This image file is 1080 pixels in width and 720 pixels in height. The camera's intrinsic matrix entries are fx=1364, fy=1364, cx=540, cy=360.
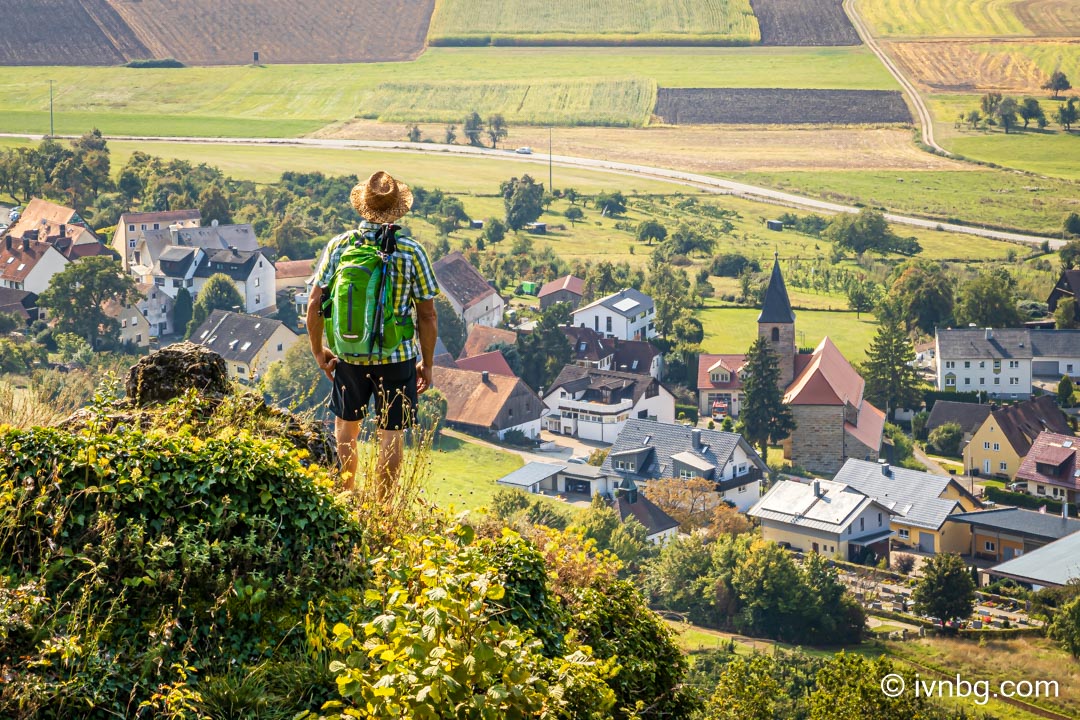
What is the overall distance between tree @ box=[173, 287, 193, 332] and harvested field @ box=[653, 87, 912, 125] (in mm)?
66696

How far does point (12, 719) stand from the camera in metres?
4.98

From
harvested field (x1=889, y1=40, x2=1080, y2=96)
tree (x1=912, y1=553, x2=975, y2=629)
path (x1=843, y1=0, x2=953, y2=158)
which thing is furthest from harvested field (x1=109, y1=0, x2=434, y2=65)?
tree (x1=912, y1=553, x2=975, y2=629)

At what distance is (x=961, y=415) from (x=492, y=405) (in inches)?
804

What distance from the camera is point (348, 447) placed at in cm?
728

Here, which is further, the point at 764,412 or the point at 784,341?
the point at 784,341

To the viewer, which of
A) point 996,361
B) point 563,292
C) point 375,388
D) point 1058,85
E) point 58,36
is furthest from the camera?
point 58,36

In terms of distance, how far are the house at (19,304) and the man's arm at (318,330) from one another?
66133mm

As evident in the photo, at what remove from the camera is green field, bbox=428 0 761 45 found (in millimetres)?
143750

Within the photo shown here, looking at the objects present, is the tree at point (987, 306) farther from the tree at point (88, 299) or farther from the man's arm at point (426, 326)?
the man's arm at point (426, 326)

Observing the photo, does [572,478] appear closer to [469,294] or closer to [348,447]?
[469,294]

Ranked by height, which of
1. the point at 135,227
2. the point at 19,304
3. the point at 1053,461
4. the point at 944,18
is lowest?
the point at 1053,461

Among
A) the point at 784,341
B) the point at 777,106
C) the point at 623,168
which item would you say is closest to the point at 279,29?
the point at 623,168

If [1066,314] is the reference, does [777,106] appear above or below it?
above

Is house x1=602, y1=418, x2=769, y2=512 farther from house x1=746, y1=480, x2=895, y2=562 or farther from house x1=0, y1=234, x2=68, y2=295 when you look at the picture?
house x1=0, y1=234, x2=68, y2=295
